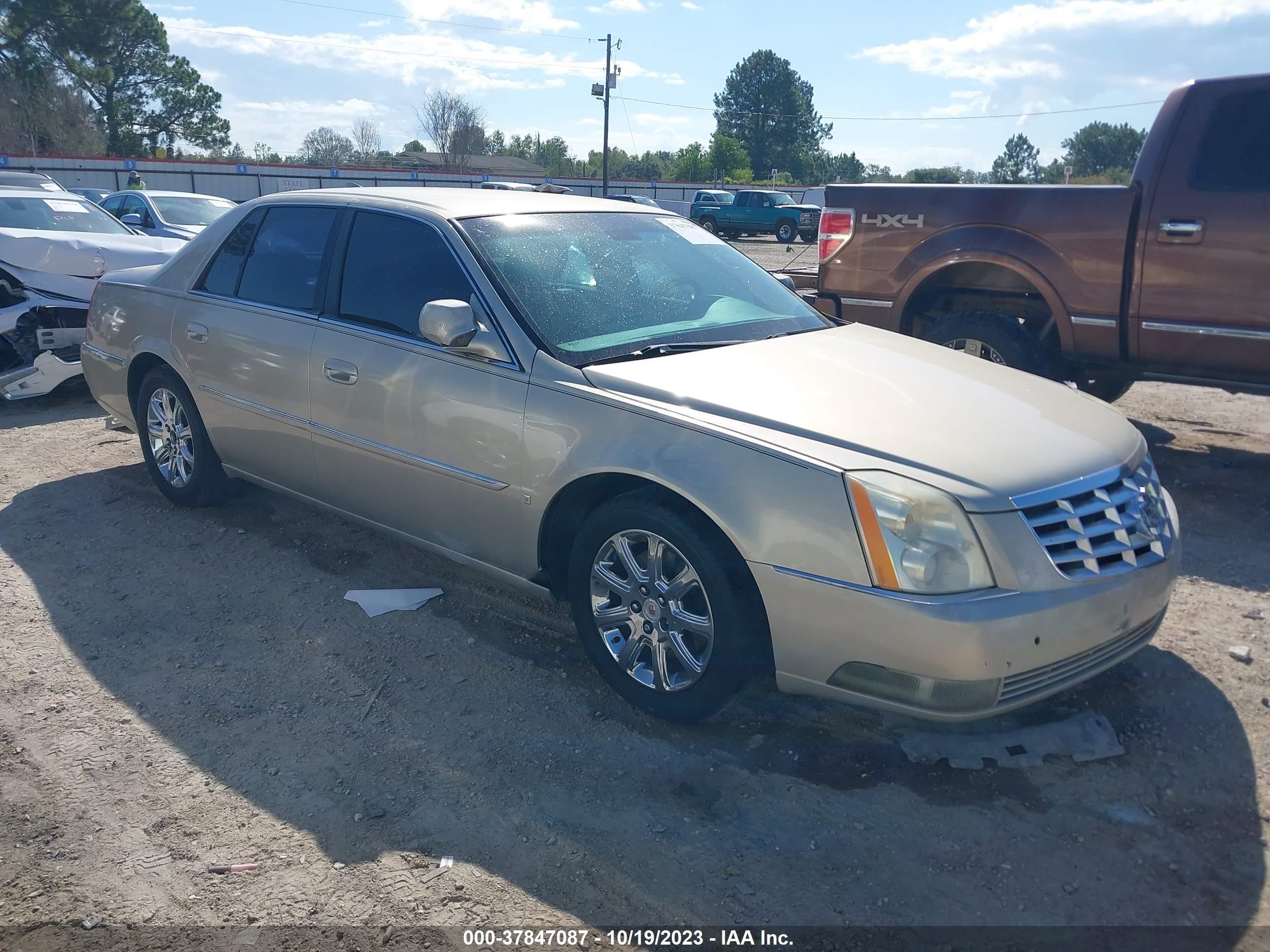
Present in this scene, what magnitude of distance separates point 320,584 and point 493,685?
1323 millimetres

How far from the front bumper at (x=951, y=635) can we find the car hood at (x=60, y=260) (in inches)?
267

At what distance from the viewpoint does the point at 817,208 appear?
36.1 meters

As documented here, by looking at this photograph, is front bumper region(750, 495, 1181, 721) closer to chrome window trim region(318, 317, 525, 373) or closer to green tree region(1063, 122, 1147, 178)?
chrome window trim region(318, 317, 525, 373)

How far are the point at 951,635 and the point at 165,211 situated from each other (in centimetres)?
1420

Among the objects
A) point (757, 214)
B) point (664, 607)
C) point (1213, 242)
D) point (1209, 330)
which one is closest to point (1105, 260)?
point (1213, 242)

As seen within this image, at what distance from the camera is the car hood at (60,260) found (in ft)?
26.0

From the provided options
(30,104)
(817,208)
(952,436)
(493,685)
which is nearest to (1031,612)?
(952,436)

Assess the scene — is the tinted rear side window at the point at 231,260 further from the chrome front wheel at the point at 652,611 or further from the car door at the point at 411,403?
the chrome front wheel at the point at 652,611

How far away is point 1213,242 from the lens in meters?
5.47

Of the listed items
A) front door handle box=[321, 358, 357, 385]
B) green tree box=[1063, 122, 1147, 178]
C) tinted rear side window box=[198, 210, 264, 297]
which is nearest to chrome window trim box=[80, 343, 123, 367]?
tinted rear side window box=[198, 210, 264, 297]

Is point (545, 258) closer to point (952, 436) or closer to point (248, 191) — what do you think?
point (952, 436)

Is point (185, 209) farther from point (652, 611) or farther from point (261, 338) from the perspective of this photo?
point (652, 611)

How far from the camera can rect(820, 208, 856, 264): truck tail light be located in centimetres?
689

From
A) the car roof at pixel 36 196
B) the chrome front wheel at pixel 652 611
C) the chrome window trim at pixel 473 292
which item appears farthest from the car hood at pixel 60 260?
the chrome front wheel at pixel 652 611
